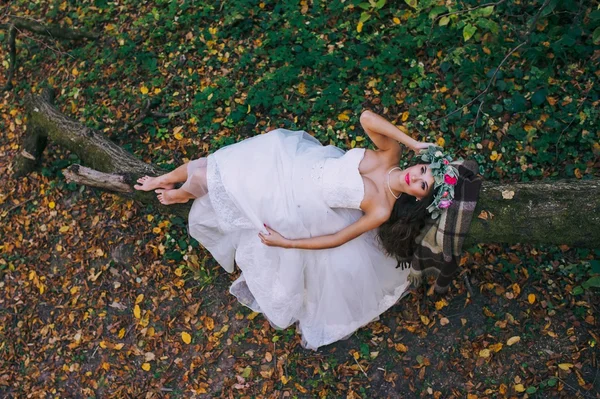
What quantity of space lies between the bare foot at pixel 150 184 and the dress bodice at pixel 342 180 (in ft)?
4.43

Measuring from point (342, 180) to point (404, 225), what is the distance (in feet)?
1.74

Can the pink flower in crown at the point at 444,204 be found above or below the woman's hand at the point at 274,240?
above

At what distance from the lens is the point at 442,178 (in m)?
3.21

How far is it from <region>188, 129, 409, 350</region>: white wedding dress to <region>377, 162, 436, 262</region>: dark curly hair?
8.9 inches

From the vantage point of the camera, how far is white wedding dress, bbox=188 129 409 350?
12.3 feet

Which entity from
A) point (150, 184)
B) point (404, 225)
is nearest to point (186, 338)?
point (150, 184)

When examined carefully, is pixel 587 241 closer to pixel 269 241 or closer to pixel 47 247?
pixel 269 241

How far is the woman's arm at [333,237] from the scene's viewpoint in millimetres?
3561

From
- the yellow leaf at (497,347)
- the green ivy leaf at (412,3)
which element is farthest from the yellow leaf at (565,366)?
the green ivy leaf at (412,3)

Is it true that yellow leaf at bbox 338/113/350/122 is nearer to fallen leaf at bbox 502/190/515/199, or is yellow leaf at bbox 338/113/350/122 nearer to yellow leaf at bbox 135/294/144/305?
fallen leaf at bbox 502/190/515/199

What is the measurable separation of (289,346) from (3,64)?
557 cm

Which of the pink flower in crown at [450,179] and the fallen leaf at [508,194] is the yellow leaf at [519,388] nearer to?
the fallen leaf at [508,194]

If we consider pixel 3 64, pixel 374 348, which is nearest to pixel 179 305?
pixel 374 348

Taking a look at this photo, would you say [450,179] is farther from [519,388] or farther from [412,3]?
[412,3]
